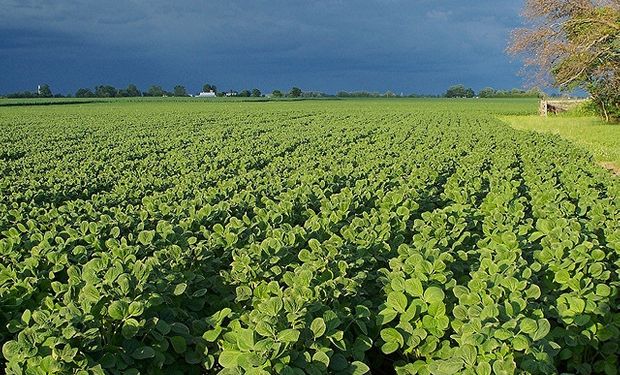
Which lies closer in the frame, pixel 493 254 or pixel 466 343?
pixel 466 343

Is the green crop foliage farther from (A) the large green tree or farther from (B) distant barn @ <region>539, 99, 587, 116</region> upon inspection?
(B) distant barn @ <region>539, 99, 587, 116</region>

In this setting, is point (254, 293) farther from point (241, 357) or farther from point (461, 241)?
point (461, 241)

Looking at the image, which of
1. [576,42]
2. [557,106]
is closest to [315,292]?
[576,42]

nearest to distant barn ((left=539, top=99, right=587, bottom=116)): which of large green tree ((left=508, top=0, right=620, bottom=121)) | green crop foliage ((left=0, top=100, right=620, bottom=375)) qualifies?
large green tree ((left=508, top=0, right=620, bottom=121))

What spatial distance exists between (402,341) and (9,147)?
60.7 ft

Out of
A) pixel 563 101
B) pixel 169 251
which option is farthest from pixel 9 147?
pixel 563 101

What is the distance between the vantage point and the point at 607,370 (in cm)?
374

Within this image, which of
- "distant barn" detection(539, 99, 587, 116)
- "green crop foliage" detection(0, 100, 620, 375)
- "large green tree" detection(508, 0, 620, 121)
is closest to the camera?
"green crop foliage" detection(0, 100, 620, 375)

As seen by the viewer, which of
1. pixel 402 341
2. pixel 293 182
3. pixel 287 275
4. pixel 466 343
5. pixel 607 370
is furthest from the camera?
pixel 293 182

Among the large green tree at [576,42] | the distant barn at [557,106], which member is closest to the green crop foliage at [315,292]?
the large green tree at [576,42]

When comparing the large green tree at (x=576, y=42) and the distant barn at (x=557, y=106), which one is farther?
the distant barn at (x=557, y=106)

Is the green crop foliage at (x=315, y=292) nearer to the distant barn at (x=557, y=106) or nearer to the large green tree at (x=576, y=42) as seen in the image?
the large green tree at (x=576, y=42)

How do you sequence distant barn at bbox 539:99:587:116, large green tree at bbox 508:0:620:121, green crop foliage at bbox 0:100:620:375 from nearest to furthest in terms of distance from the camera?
green crop foliage at bbox 0:100:620:375 → large green tree at bbox 508:0:620:121 → distant barn at bbox 539:99:587:116

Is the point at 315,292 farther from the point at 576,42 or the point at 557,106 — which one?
the point at 557,106
